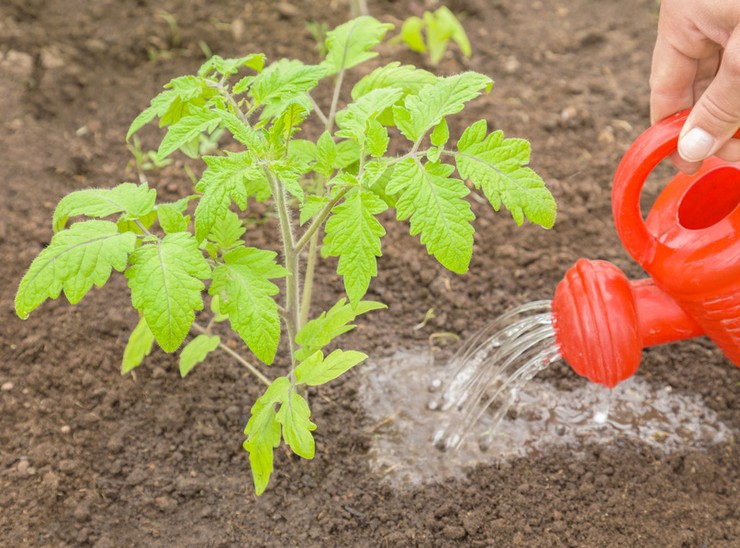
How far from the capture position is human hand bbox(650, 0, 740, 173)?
5.16ft

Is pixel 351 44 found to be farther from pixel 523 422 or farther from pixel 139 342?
pixel 523 422

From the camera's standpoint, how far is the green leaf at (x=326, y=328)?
69.9 inches

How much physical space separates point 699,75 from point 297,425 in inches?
49.6

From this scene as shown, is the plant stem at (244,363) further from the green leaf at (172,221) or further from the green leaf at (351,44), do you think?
the green leaf at (351,44)

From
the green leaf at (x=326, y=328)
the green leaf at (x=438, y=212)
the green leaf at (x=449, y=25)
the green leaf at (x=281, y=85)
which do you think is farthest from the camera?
the green leaf at (x=449, y=25)

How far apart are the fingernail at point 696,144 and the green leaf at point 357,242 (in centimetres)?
63

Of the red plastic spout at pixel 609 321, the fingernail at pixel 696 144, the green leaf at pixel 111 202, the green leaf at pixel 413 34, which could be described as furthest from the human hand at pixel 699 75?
the green leaf at pixel 413 34

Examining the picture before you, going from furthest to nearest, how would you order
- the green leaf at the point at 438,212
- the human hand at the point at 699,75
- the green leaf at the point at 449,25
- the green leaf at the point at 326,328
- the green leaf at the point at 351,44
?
the green leaf at the point at 449,25, the green leaf at the point at 351,44, the green leaf at the point at 326,328, the human hand at the point at 699,75, the green leaf at the point at 438,212

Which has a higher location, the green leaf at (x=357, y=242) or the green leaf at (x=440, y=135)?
the green leaf at (x=440, y=135)

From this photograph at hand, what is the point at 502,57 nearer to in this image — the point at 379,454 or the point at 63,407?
the point at 379,454

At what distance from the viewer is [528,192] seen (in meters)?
1.51

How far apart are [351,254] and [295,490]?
849 mm

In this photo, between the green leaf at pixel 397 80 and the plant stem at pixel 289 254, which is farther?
the green leaf at pixel 397 80

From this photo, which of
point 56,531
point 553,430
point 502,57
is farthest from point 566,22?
point 56,531
